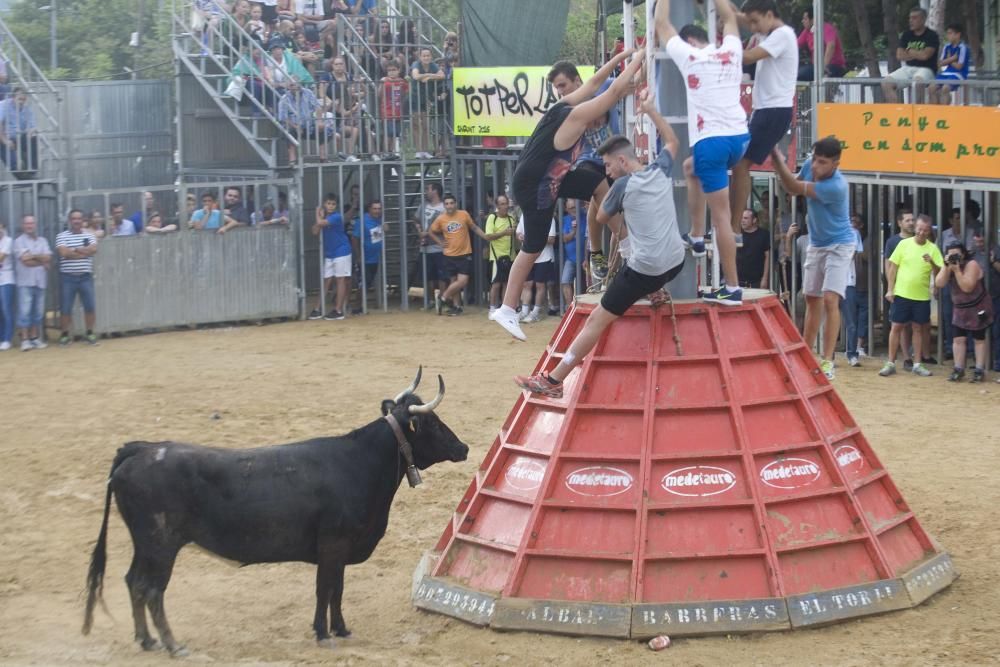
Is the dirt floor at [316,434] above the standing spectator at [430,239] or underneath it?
underneath

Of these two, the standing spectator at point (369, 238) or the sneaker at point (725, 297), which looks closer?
the sneaker at point (725, 297)

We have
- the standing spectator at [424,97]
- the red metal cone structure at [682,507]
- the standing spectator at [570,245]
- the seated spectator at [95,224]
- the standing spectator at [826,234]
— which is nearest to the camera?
the red metal cone structure at [682,507]

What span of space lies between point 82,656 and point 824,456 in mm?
5078

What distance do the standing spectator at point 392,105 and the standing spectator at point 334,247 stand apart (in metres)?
1.65

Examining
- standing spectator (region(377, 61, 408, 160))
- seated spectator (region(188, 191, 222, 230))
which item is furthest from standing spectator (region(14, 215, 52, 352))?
standing spectator (region(377, 61, 408, 160))

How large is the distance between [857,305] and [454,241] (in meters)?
7.66

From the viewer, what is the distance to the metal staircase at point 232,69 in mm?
24719

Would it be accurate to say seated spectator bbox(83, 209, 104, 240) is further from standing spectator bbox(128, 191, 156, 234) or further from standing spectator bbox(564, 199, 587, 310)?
standing spectator bbox(564, 199, 587, 310)

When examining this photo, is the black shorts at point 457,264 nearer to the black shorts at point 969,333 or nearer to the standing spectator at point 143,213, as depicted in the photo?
the standing spectator at point 143,213

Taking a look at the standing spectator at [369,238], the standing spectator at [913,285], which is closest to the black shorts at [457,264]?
the standing spectator at [369,238]

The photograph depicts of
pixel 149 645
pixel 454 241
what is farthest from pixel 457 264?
pixel 149 645

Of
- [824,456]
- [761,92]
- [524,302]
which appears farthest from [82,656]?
[524,302]

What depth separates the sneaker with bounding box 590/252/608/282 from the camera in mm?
10656

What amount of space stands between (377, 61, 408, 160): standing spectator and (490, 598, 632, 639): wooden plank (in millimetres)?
16823
